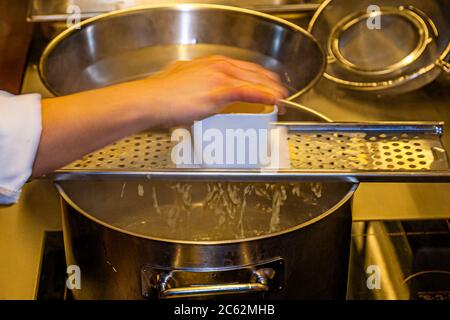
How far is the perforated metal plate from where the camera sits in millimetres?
882

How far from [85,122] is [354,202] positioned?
0.50 m

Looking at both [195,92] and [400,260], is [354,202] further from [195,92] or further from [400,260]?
[195,92]

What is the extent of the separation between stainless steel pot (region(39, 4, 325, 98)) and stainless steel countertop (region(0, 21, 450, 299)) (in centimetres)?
7

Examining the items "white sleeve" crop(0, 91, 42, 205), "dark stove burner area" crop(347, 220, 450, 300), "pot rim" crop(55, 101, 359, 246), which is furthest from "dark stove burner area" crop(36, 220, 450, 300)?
"white sleeve" crop(0, 91, 42, 205)

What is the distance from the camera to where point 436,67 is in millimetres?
1267

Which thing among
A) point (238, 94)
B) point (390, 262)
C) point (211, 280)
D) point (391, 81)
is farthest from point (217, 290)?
point (391, 81)

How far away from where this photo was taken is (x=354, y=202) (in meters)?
1.13

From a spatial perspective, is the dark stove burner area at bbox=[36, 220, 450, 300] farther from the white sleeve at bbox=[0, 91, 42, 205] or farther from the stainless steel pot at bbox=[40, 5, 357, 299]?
the white sleeve at bbox=[0, 91, 42, 205]

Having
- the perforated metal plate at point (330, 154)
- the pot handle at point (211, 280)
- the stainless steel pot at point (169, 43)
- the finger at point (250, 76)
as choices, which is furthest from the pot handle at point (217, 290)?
the stainless steel pot at point (169, 43)

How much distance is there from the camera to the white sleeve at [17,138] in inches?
29.8

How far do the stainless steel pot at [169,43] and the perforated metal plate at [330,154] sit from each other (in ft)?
0.95

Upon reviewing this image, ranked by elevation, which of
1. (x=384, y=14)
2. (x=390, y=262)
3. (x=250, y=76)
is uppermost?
(x=384, y=14)

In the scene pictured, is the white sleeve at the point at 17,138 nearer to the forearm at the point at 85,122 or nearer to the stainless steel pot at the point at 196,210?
the forearm at the point at 85,122
